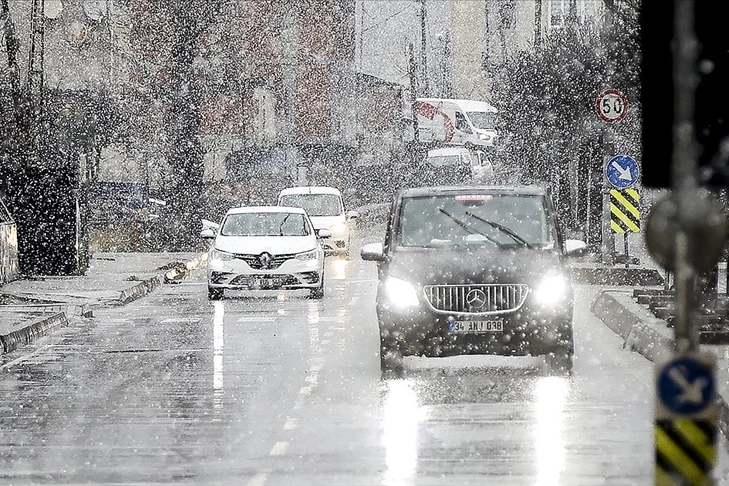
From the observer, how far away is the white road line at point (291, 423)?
12234 mm

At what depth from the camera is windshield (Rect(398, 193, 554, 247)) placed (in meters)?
15.6

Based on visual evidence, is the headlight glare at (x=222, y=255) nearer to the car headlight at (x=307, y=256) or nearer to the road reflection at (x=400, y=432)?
the car headlight at (x=307, y=256)

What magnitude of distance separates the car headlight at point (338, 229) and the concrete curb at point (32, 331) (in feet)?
53.1

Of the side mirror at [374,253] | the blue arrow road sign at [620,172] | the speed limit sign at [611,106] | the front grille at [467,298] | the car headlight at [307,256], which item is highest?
the speed limit sign at [611,106]

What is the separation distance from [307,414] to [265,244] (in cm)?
1375

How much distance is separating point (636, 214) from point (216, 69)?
32.9m

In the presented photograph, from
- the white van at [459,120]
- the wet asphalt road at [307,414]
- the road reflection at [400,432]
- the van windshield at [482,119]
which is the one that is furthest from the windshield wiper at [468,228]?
the van windshield at [482,119]

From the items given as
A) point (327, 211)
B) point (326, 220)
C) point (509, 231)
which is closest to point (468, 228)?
point (509, 231)

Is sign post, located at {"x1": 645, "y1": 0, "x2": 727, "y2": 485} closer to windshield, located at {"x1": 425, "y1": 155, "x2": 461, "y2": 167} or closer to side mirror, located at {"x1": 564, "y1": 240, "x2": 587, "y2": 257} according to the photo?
side mirror, located at {"x1": 564, "y1": 240, "x2": 587, "y2": 257}

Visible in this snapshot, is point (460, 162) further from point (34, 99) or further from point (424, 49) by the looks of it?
point (34, 99)

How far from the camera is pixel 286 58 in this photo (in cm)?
6831

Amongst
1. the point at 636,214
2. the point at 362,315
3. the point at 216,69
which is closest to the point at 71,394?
the point at 362,315

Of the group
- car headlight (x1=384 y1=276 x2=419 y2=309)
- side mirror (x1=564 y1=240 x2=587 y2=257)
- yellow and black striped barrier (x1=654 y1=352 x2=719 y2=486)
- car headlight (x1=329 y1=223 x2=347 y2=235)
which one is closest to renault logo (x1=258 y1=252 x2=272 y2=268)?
side mirror (x1=564 y1=240 x2=587 y2=257)

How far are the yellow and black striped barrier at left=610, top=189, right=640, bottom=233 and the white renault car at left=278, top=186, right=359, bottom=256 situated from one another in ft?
31.9
